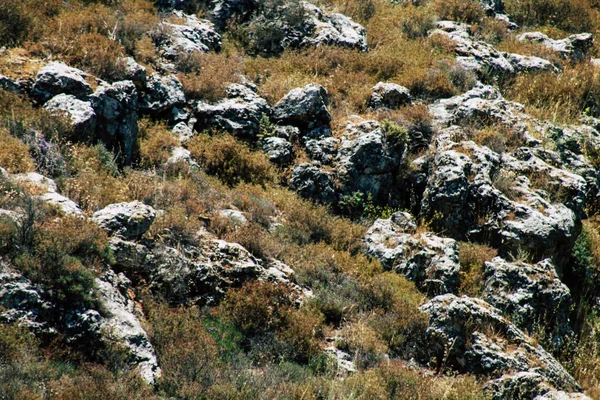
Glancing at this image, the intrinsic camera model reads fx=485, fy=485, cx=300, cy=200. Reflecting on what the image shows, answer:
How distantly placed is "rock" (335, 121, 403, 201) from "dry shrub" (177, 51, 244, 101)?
4.11m

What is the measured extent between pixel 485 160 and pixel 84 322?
9.67m

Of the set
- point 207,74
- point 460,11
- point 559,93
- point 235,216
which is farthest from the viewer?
point 460,11

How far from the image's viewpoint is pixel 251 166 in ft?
40.1

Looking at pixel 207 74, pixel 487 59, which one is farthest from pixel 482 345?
pixel 487 59

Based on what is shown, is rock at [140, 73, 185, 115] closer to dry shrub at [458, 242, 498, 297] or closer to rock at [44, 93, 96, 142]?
rock at [44, 93, 96, 142]

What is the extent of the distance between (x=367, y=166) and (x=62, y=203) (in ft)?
23.9

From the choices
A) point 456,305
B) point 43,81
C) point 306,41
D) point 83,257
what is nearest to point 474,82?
point 306,41

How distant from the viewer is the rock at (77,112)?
33.6 feet

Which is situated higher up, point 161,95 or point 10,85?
point 10,85

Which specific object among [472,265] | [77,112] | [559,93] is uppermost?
[559,93]

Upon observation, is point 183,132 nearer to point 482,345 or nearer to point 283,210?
point 283,210

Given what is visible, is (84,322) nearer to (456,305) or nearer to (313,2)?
(456,305)

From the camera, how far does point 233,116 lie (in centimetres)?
1325

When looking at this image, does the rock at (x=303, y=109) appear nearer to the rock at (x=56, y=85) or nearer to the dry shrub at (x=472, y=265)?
the rock at (x=56, y=85)
